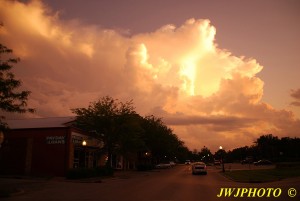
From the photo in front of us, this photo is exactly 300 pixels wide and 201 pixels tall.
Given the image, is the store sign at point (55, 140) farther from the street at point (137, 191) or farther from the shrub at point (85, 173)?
the street at point (137, 191)

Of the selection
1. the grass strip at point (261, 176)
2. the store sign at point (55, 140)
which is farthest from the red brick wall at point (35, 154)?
the grass strip at point (261, 176)

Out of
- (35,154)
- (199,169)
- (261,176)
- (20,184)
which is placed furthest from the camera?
(199,169)

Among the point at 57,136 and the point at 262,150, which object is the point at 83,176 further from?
the point at 262,150

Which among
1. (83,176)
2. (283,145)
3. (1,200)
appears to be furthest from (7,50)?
(283,145)

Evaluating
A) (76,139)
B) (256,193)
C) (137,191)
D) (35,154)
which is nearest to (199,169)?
(76,139)

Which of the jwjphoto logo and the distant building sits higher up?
the distant building

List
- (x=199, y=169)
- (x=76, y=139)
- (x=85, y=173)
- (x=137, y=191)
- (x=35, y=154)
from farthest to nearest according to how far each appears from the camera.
Result: (x=199, y=169) → (x=76, y=139) → (x=35, y=154) → (x=85, y=173) → (x=137, y=191)

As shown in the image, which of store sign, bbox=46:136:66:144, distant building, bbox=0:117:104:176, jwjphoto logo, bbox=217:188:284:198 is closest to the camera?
jwjphoto logo, bbox=217:188:284:198

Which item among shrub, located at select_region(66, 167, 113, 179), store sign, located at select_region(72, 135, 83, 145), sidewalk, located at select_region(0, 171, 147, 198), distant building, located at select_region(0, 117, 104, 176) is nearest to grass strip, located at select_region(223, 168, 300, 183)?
sidewalk, located at select_region(0, 171, 147, 198)

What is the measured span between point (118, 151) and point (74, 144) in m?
7.02

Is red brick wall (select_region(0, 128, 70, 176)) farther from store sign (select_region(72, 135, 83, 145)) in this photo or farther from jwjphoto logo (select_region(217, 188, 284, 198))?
jwjphoto logo (select_region(217, 188, 284, 198))

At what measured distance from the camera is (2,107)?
1975 centimetres

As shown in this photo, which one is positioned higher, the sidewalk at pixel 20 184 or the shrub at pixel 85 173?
the shrub at pixel 85 173

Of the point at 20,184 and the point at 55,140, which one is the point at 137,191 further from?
the point at 55,140
